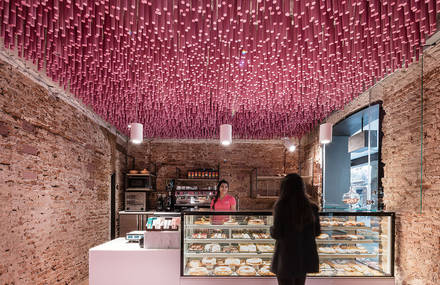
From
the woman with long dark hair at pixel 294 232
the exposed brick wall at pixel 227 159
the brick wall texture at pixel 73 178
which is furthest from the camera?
the exposed brick wall at pixel 227 159

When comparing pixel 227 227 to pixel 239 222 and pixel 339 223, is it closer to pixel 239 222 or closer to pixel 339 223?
pixel 239 222

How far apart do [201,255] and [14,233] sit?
109 inches

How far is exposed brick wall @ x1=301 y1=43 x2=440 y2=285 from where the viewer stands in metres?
4.00

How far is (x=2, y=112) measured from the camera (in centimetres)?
443

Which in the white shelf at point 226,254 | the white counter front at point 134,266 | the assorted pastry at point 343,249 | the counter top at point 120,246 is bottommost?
the white counter front at point 134,266

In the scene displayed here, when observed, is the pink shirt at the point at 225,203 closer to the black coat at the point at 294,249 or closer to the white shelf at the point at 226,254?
the white shelf at the point at 226,254

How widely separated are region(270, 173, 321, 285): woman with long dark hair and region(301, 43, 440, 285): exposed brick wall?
1.61 metres

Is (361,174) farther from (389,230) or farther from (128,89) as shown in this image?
(128,89)

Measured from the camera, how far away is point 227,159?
12.3 meters

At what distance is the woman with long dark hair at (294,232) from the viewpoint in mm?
3625

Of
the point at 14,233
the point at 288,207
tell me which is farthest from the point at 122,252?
the point at 288,207

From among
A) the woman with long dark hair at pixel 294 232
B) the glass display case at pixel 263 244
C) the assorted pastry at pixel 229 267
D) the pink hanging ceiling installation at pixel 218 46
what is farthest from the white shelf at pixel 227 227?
the pink hanging ceiling installation at pixel 218 46

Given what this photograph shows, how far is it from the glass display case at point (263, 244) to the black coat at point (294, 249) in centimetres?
99

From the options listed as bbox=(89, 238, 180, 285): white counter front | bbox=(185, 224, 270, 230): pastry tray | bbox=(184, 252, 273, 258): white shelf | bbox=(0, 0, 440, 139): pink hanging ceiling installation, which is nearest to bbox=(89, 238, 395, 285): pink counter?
bbox=(89, 238, 180, 285): white counter front
